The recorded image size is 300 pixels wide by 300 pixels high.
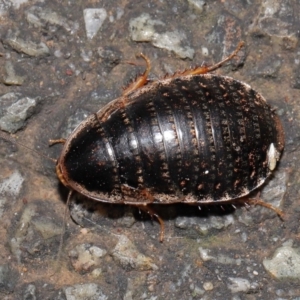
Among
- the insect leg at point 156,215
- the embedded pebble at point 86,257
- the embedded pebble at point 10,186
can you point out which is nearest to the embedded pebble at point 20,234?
the embedded pebble at point 10,186

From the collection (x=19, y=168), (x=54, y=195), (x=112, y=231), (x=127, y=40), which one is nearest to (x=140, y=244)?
(x=112, y=231)

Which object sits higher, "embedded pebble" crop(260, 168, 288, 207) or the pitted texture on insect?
the pitted texture on insect

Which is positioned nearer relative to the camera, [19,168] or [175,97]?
[175,97]

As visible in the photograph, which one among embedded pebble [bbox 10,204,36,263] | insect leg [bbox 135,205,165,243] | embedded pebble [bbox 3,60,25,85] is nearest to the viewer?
embedded pebble [bbox 10,204,36,263]

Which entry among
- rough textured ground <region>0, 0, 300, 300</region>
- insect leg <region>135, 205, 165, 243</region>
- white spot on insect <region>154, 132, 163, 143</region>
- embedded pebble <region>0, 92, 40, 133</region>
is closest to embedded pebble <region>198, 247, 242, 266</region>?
rough textured ground <region>0, 0, 300, 300</region>

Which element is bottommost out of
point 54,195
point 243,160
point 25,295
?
point 25,295

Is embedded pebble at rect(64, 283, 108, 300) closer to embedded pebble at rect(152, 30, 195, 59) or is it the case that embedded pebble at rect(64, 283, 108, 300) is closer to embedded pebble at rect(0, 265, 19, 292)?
embedded pebble at rect(0, 265, 19, 292)

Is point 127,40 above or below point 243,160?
above

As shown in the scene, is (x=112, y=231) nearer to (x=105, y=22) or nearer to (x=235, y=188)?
(x=235, y=188)

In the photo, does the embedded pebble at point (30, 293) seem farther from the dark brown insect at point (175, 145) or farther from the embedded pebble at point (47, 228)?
the dark brown insect at point (175, 145)
